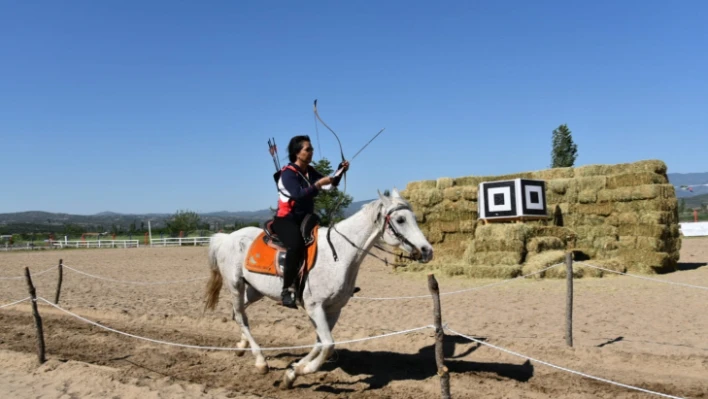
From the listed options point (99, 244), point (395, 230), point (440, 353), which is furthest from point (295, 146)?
point (99, 244)

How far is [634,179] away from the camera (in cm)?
1590

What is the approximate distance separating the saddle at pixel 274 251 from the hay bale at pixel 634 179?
42.1ft

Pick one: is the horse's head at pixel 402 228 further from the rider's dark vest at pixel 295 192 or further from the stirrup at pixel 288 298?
the stirrup at pixel 288 298

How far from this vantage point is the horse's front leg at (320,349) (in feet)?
18.6

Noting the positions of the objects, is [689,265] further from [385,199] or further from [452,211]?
[385,199]

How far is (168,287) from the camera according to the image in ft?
51.1

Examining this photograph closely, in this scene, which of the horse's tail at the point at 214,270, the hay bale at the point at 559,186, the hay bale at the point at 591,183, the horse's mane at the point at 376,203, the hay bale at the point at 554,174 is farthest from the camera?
the hay bale at the point at 554,174

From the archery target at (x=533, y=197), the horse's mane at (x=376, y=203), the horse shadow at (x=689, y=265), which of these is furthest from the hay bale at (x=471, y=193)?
the horse's mane at (x=376, y=203)

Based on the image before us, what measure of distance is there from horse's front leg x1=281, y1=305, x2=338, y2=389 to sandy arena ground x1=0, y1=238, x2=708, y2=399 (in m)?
0.23

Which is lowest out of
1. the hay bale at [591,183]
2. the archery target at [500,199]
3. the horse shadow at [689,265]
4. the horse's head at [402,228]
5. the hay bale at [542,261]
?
the horse shadow at [689,265]

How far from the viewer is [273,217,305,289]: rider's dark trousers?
5957 mm

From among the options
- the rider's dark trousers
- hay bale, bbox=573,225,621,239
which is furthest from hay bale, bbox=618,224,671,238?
the rider's dark trousers

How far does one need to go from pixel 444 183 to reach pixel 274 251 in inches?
502

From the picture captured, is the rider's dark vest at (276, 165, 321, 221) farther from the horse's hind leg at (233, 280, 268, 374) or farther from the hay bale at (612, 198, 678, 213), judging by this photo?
the hay bale at (612, 198, 678, 213)
